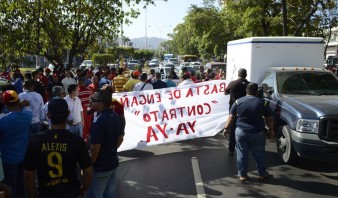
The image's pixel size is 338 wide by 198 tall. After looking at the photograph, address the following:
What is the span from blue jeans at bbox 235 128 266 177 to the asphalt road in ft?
0.81

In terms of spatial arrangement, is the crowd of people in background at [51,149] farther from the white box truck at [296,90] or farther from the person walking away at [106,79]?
the white box truck at [296,90]

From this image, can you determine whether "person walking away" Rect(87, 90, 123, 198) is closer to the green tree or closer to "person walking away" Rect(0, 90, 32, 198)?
"person walking away" Rect(0, 90, 32, 198)

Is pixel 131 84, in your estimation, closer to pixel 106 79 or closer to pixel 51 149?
pixel 106 79

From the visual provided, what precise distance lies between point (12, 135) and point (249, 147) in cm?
368

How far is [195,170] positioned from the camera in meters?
6.75

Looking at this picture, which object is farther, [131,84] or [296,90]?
[131,84]

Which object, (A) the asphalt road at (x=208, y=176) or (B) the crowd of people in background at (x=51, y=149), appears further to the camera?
(A) the asphalt road at (x=208, y=176)

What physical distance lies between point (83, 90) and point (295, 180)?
4.83m

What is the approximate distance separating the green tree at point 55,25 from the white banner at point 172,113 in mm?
5487

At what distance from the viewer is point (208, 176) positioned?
21.0 feet

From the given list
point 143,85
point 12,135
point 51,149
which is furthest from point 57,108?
point 143,85

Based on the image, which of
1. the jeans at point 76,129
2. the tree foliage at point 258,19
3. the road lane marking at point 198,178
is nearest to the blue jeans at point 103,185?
the road lane marking at point 198,178

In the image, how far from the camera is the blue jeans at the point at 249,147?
5.92 metres

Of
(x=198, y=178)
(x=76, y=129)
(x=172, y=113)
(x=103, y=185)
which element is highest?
(x=172, y=113)
